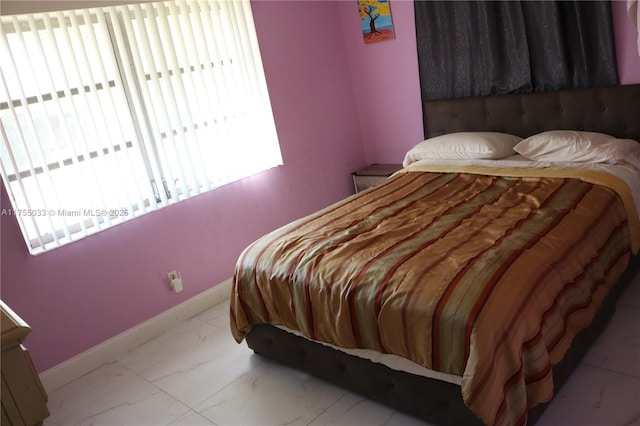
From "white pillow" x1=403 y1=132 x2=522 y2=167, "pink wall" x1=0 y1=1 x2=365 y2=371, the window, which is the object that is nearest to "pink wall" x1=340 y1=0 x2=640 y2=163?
"pink wall" x1=0 y1=1 x2=365 y2=371

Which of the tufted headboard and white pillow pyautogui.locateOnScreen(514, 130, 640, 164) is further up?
the tufted headboard

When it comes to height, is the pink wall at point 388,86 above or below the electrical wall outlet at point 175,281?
above

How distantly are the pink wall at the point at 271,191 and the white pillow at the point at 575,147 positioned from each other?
46 centimetres

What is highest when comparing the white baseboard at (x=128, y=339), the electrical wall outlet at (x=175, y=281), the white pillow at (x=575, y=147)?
the white pillow at (x=575, y=147)

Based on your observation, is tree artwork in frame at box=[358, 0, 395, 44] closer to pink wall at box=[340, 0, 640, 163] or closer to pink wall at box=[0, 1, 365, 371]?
pink wall at box=[340, 0, 640, 163]

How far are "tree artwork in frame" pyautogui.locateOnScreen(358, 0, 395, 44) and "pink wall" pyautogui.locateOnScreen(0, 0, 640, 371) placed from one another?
64mm

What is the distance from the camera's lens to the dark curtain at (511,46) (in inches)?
127

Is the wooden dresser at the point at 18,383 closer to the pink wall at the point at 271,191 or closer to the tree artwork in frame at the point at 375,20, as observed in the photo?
the pink wall at the point at 271,191

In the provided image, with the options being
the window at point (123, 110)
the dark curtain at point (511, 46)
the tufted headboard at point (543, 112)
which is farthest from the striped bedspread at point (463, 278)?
the window at point (123, 110)

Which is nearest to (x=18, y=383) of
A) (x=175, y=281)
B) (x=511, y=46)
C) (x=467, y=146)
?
(x=175, y=281)

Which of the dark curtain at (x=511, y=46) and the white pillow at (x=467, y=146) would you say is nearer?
the dark curtain at (x=511, y=46)

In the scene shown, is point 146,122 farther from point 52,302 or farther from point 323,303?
point 323,303

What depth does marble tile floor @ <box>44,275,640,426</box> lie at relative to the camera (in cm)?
220

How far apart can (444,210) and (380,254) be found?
0.61m
